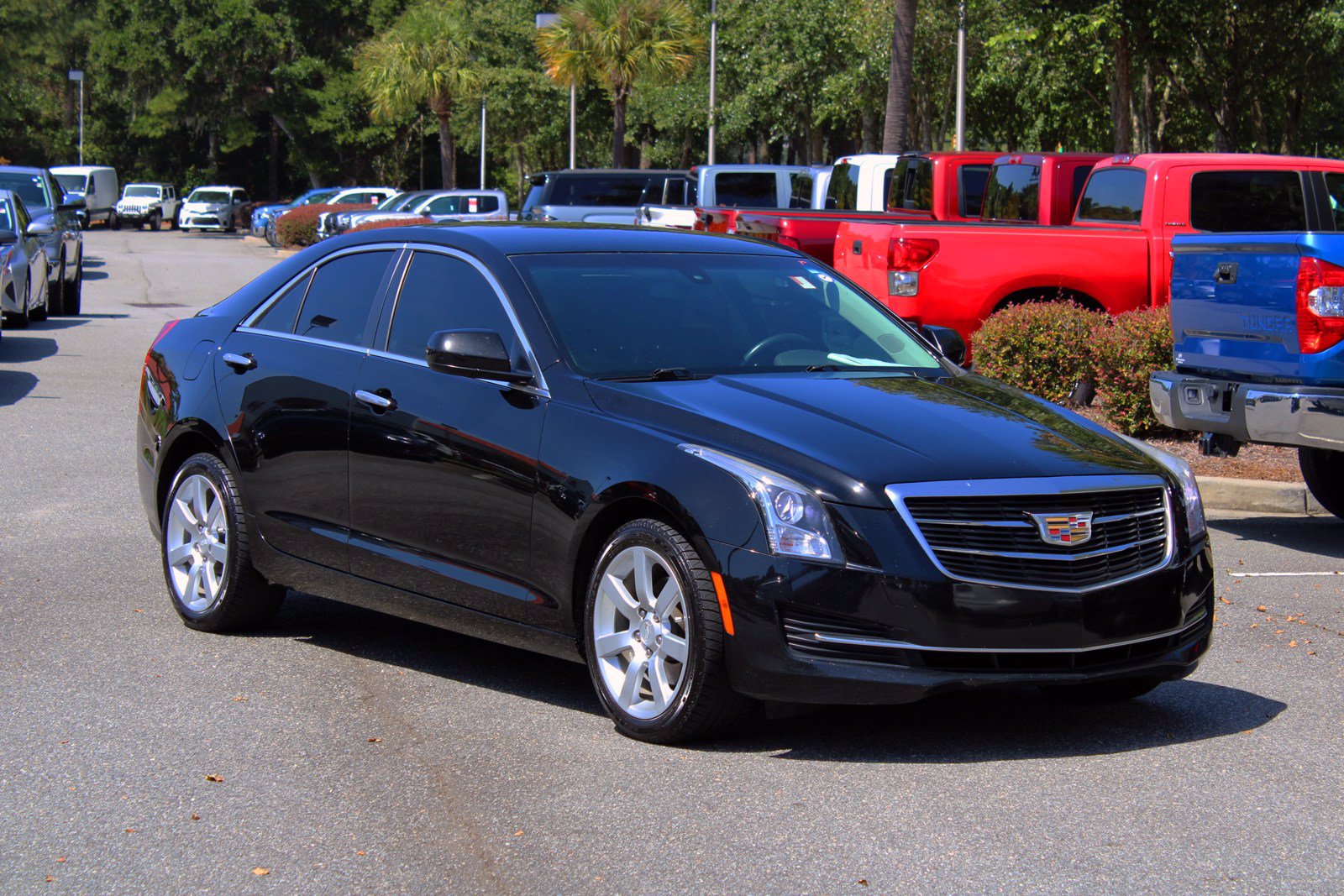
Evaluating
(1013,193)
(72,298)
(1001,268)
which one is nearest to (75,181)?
(72,298)

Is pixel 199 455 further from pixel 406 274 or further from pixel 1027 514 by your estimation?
pixel 1027 514

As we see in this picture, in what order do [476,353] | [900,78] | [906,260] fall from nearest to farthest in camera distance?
[476,353]
[906,260]
[900,78]

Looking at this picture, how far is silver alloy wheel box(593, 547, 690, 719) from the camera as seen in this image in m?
5.09

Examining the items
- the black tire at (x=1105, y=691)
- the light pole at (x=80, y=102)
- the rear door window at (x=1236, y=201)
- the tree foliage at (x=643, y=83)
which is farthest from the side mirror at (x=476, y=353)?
the light pole at (x=80, y=102)

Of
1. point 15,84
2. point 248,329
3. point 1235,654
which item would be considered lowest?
point 1235,654

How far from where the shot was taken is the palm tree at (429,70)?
55.8 meters

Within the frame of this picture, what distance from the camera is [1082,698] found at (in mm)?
5719

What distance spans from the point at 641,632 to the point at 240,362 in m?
2.53

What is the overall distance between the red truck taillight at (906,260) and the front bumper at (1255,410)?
4.01 metres

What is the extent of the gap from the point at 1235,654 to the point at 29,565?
5546 millimetres

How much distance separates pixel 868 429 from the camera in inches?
205

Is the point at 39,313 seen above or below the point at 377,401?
below

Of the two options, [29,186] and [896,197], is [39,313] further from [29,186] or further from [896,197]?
[896,197]

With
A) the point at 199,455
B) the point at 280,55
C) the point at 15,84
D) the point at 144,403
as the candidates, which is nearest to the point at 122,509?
the point at 144,403
